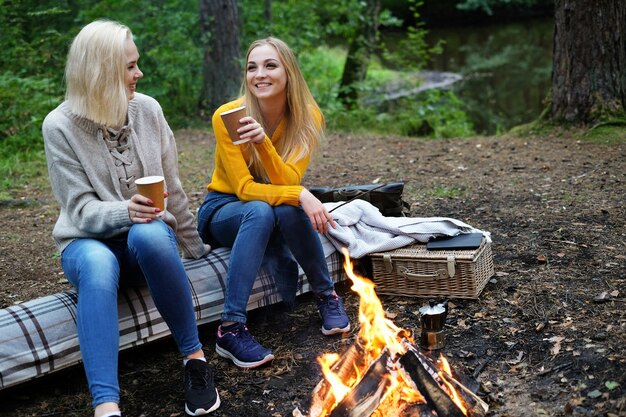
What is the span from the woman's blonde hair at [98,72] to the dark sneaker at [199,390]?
3.61 ft

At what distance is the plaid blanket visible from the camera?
2.77 meters

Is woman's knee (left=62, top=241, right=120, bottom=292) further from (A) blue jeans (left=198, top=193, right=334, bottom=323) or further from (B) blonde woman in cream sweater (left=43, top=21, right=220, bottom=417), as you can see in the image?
(A) blue jeans (left=198, top=193, right=334, bottom=323)

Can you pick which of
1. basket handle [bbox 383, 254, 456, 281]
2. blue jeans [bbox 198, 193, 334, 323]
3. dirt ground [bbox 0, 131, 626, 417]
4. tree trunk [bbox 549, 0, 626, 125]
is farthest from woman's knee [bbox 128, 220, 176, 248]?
tree trunk [bbox 549, 0, 626, 125]

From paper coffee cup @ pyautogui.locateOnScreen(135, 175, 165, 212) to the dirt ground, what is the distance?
832mm

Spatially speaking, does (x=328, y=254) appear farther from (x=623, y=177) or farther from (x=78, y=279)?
(x=623, y=177)

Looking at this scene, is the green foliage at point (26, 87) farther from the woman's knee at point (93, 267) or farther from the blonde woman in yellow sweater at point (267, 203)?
the woman's knee at point (93, 267)

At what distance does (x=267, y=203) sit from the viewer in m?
3.20

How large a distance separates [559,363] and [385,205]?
4.90ft

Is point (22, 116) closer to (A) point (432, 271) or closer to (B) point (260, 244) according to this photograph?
(B) point (260, 244)

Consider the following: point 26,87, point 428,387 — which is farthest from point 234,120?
point 26,87

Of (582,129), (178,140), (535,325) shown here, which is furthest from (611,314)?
(178,140)

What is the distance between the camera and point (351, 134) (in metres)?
8.26

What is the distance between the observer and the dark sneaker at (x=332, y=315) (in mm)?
3268

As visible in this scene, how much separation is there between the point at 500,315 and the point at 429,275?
407 millimetres
